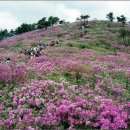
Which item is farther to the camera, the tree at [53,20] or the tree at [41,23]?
the tree at [53,20]

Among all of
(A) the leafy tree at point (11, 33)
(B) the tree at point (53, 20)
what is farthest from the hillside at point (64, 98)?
(A) the leafy tree at point (11, 33)

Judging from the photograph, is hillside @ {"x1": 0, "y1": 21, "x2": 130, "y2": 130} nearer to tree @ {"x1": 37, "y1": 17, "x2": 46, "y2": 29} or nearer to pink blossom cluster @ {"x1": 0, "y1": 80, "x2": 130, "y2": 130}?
pink blossom cluster @ {"x1": 0, "y1": 80, "x2": 130, "y2": 130}

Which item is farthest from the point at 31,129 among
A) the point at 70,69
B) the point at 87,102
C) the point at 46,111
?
the point at 70,69

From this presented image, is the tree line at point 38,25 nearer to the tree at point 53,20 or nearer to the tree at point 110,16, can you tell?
the tree at point 53,20

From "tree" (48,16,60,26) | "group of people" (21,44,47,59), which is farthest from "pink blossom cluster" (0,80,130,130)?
"tree" (48,16,60,26)

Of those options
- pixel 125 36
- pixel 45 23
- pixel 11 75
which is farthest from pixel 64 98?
pixel 45 23

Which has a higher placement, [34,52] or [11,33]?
[11,33]

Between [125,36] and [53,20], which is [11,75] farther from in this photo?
[53,20]

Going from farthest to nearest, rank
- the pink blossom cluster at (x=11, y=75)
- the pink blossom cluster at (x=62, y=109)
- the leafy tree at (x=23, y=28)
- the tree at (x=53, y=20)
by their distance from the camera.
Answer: the leafy tree at (x=23, y=28) → the tree at (x=53, y=20) → the pink blossom cluster at (x=11, y=75) → the pink blossom cluster at (x=62, y=109)

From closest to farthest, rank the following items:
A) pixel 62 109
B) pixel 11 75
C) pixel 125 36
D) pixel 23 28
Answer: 1. pixel 62 109
2. pixel 11 75
3. pixel 125 36
4. pixel 23 28

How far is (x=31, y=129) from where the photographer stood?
1570cm

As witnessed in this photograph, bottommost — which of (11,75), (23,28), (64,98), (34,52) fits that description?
(64,98)

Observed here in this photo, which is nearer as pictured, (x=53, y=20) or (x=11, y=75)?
(x=11, y=75)

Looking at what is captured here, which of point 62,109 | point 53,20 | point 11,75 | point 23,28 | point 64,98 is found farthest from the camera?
point 23,28
